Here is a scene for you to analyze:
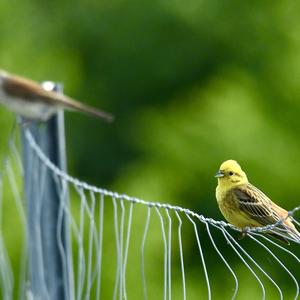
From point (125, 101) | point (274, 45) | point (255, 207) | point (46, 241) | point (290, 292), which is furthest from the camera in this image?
point (125, 101)

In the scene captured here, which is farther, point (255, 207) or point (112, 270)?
point (112, 270)

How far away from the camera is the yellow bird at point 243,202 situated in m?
3.72

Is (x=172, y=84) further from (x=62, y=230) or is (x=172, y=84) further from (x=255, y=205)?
(x=255, y=205)

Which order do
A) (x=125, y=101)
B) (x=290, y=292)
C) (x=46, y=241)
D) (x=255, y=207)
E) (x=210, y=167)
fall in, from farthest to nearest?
1. (x=125, y=101)
2. (x=210, y=167)
3. (x=290, y=292)
4. (x=46, y=241)
5. (x=255, y=207)

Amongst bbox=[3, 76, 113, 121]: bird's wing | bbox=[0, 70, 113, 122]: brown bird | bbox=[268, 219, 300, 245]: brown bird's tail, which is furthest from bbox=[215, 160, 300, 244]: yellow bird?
bbox=[3, 76, 113, 121]: bird's wing

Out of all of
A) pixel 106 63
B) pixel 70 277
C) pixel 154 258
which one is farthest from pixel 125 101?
pixel 70 277

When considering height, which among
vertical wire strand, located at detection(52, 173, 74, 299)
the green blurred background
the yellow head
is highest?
the green blurred background

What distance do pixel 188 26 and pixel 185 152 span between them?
135 inches

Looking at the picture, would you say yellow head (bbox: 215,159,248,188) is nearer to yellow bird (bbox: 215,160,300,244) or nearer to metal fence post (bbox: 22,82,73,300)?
yellow bird (bbox: 215,160,300,244)

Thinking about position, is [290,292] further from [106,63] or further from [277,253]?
[106,63]

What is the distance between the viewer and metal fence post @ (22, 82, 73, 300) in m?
4.27

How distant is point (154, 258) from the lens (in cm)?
751

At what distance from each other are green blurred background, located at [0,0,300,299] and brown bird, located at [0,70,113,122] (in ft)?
6.29

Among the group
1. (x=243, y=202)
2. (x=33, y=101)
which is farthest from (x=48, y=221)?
(x=33, y=101)
